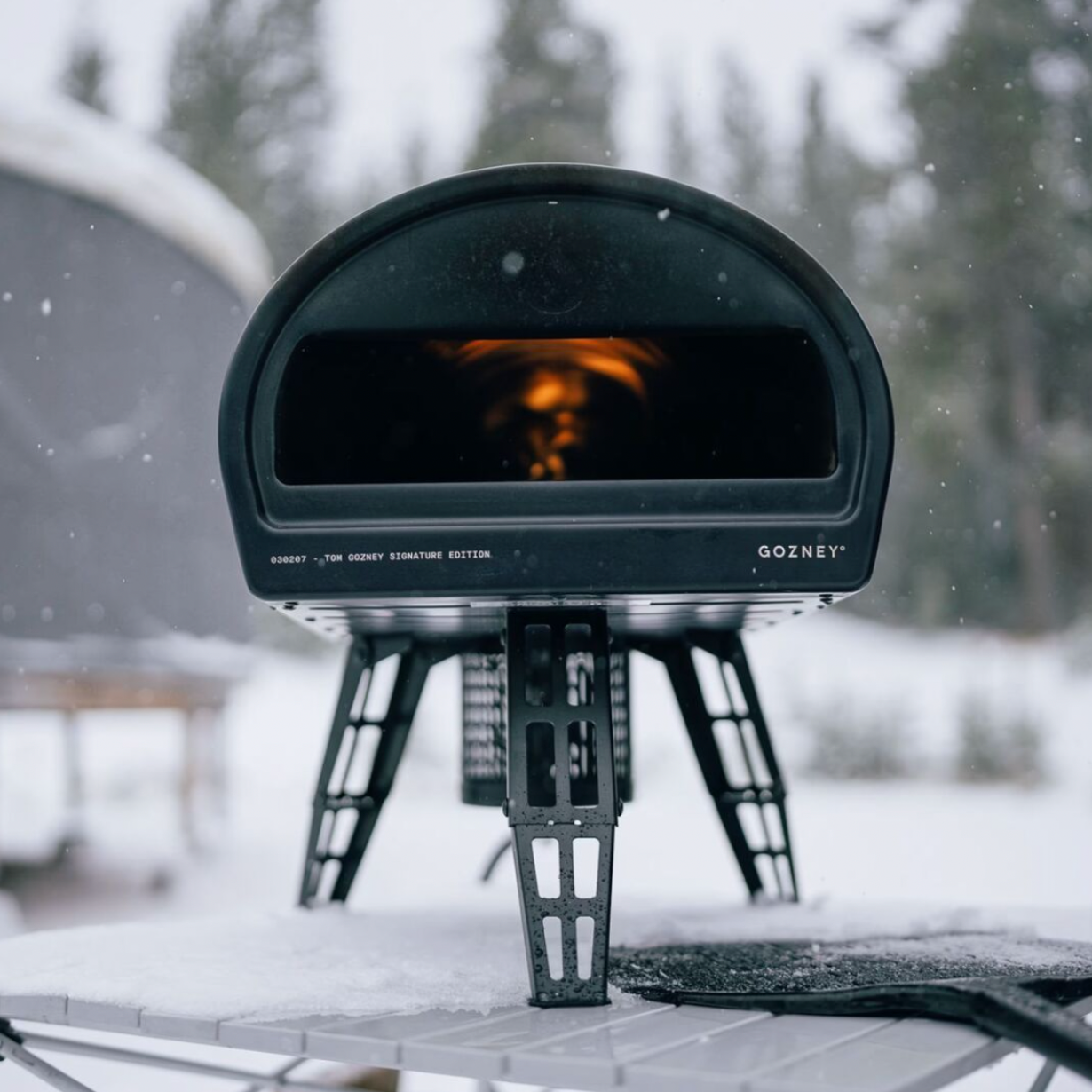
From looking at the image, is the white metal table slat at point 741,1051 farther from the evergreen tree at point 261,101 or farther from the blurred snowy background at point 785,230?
the evergreen tree at point 261,101

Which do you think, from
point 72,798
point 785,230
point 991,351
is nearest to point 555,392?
point 72,798

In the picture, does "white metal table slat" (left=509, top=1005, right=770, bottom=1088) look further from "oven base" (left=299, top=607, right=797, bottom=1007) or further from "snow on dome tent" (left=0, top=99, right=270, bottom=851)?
"snow on dome tent" (left=0, top=99, right=270, bottom=851)

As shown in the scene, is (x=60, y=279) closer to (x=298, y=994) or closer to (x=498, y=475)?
(x=498, y=475)

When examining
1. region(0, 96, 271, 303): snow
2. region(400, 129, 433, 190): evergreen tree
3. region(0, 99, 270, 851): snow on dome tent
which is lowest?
Result: region(0, 99, 270, 851): snow on dome tent

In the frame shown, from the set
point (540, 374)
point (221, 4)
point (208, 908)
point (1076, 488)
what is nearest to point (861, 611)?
point (1076, 488)

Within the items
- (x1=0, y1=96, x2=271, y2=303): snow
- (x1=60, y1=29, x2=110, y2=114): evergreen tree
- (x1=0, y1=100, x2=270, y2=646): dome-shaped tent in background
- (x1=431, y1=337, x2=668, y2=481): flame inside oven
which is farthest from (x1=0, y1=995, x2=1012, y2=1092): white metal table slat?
(x1=60, y1=29, x2=110, y2=114): evergreen tree

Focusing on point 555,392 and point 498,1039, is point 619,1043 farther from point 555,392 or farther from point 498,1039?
point 555,392

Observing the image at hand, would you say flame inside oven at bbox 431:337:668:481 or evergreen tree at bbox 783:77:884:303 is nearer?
flame inside oven at bbox 431:337:668:481

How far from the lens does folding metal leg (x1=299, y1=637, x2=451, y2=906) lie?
3.84 ft

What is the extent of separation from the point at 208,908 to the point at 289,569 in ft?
7.92

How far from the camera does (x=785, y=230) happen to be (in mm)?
6098

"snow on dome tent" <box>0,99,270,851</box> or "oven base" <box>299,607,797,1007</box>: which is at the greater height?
"snow on dome tent" <box>0,99,270,851</box>

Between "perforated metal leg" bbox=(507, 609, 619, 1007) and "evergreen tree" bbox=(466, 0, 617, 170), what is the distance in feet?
18.8

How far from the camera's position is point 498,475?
3.11ft
